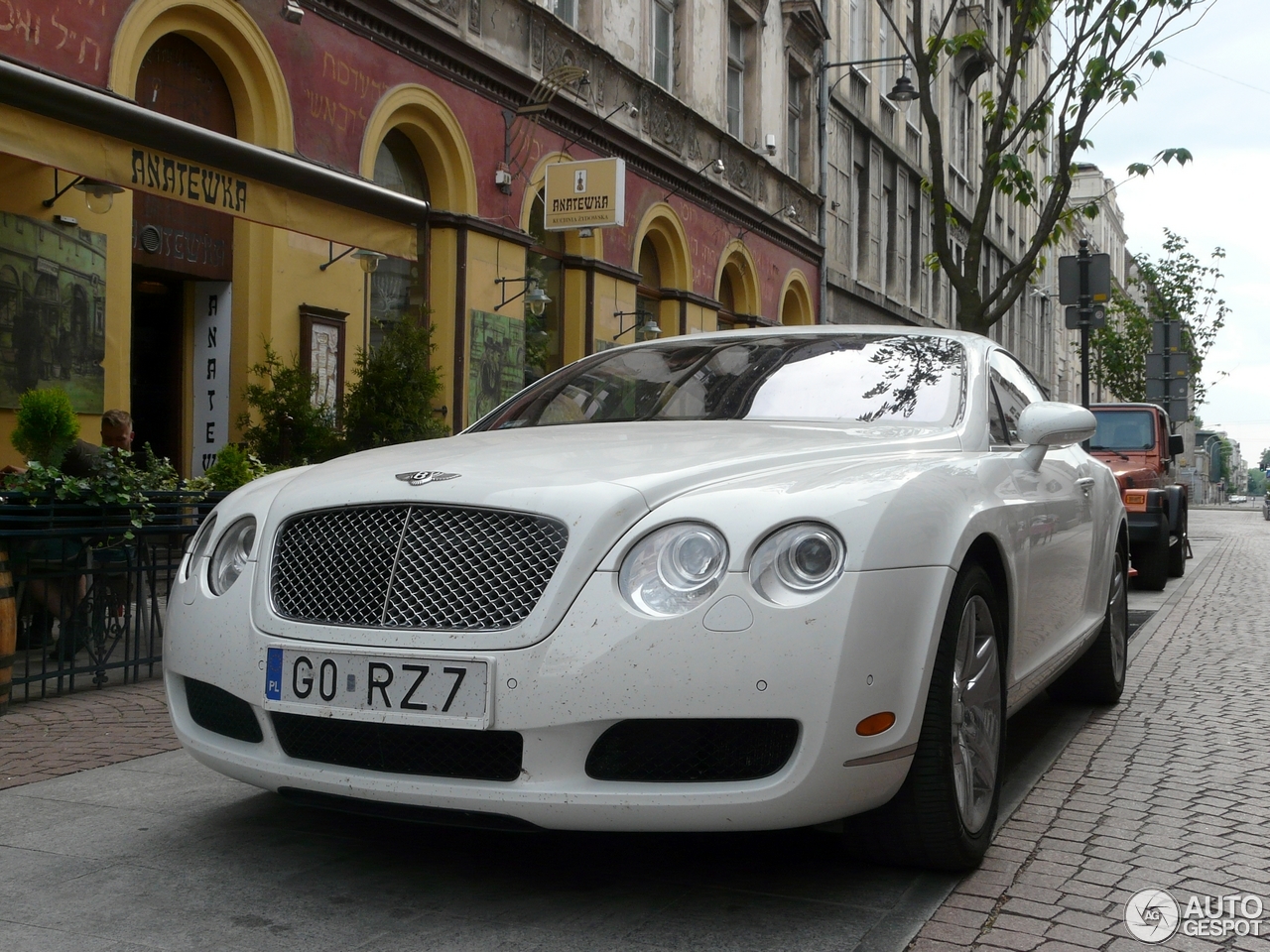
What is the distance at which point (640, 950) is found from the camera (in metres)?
2.99

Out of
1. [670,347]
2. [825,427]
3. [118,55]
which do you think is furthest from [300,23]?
[825,427]

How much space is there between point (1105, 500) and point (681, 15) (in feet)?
50.6

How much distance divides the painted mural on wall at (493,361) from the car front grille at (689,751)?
11.2m

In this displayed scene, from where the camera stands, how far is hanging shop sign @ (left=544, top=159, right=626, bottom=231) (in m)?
15.3

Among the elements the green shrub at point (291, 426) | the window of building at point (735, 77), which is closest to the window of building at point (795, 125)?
the window of building at point (735, 77)

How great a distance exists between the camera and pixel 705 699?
301cm

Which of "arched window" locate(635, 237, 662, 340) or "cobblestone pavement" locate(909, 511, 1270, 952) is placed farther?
"arched window" locate(635, 237, 662, 340)

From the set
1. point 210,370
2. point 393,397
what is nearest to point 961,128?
point 210,370

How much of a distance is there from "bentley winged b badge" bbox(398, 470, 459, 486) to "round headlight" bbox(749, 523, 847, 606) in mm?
822

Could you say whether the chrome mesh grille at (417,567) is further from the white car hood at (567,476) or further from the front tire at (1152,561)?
the front tire at (1152,561)

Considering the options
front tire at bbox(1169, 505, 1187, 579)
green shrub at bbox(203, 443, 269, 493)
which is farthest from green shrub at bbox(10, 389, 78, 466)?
front tire at bbox(1169, 505, 1187, 579)

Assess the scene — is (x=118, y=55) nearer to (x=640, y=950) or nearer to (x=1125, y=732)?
(x=1125, y=732)

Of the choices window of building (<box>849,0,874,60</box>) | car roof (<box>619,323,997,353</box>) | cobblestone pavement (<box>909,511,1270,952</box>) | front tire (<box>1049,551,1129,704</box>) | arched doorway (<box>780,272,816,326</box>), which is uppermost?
window of building (<box>849,0,874,60</box>)

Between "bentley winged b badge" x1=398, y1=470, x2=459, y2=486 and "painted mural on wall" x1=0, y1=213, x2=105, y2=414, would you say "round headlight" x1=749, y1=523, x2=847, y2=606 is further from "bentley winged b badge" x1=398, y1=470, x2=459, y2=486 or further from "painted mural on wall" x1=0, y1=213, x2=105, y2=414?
"painted mural on wall" x1=0, y1=213, x2=105, y2=414
